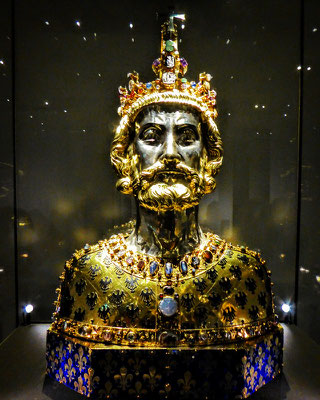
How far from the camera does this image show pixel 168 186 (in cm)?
139

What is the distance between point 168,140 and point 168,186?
0.68 feet

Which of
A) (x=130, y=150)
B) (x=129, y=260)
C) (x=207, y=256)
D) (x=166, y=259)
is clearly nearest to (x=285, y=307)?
(x=207, y=256)

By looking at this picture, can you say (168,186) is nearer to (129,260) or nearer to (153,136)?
(153,136)

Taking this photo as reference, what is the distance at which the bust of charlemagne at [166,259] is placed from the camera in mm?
1290

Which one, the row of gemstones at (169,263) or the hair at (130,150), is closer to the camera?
the row of gemstones at (169,263)

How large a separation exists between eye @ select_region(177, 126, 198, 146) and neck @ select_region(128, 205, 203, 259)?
0.31 metres

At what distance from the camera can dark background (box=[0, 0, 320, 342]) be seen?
197 cm

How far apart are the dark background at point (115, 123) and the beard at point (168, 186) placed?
25.9 inches

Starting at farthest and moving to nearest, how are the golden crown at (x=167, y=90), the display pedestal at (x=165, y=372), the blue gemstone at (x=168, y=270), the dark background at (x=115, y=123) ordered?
the dark background at (x=115, y=123)
the golden crown at (x=167, y=90)
the blue gemstone at (x=168, y=270)
the display pedestal at (x=165, y=372)

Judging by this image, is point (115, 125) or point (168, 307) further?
point (115, 125)

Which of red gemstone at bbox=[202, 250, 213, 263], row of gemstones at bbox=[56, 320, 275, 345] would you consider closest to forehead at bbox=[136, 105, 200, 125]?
red gemstone at bbox=[202, 250, 213, 263]

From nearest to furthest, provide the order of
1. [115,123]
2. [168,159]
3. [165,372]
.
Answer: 1. [165,372]
2. [168,159]
3. [115,123]

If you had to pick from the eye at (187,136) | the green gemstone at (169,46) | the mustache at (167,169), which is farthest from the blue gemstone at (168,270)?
the green gemstone at (169,46)

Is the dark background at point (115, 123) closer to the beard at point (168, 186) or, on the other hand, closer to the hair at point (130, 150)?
the hair at point (130, 150)
